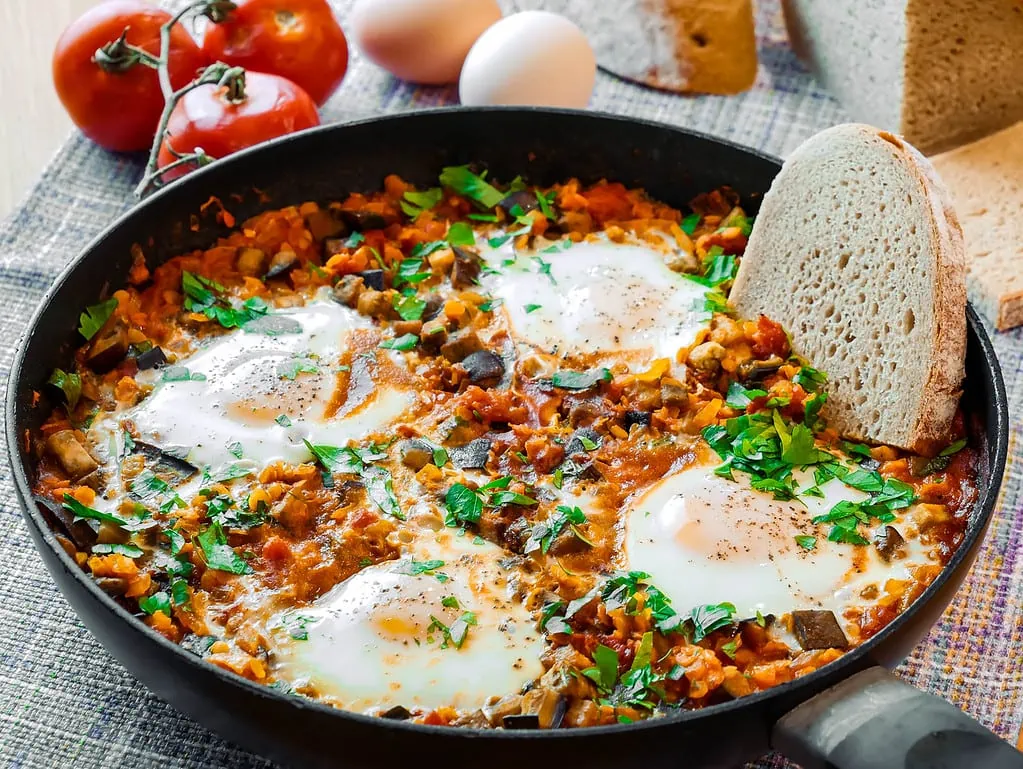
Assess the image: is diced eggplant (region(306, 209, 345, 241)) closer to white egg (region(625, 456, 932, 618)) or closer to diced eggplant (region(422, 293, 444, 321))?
diced eggplant (region(422, 293, 444, 321))

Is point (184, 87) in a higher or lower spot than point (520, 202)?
higher

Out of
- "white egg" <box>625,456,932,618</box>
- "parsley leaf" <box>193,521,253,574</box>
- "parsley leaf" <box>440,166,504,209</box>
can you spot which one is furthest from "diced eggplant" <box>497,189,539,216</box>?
"parsley leaf" <box>193,521,253,574</box>

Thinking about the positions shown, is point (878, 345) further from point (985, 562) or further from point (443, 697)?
point (443, 697)

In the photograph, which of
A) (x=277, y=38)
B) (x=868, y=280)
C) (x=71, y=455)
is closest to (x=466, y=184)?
(x=277, y=38)

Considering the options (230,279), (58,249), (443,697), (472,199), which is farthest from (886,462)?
(58,249)

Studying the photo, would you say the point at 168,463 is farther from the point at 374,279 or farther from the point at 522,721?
the point at 522,721

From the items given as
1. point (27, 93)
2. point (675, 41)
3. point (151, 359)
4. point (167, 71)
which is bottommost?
point (27, 93)

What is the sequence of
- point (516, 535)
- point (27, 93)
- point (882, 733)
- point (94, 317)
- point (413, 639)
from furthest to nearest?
point (27, 93) → point (94, 317) → point (516, 535) → point (413, 639) → point (882, 733)

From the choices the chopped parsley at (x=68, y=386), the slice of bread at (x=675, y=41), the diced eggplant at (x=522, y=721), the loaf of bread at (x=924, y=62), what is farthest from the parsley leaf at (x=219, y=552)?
the loaf of bread at (x=924, y=62)
